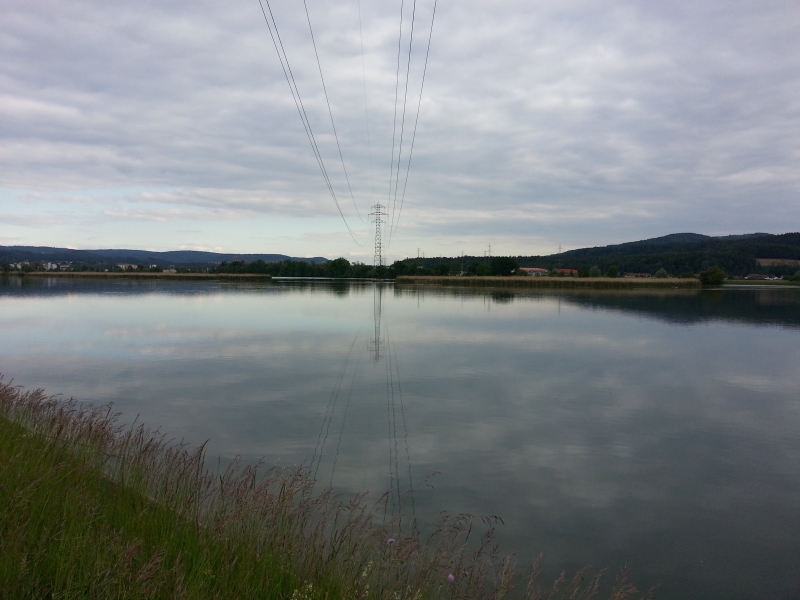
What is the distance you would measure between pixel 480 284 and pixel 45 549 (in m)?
72.4

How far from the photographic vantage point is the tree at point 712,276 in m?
78.4

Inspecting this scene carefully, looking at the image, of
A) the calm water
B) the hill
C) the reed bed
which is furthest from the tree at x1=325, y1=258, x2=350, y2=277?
the reed bed

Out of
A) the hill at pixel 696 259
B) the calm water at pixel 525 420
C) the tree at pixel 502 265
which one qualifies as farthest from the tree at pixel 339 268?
the calm water at pixel 525 420

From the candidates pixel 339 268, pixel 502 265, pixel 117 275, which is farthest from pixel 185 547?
pixel 339 268

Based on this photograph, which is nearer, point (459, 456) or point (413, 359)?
point (459, 456)

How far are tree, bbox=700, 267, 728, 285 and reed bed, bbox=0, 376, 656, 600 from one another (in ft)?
274

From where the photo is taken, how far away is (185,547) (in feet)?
12.5

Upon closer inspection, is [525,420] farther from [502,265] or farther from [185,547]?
[502,265]

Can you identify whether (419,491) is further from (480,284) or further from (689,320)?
(480,284)

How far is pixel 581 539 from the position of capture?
5566 mm

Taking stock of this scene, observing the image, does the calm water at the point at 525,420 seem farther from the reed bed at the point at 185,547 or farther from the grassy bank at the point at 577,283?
the grassy bank at the point at 577,283

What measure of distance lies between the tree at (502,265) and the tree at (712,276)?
27.8 meters

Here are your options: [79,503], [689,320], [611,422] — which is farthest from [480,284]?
[79,503]

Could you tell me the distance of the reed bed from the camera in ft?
10.5
